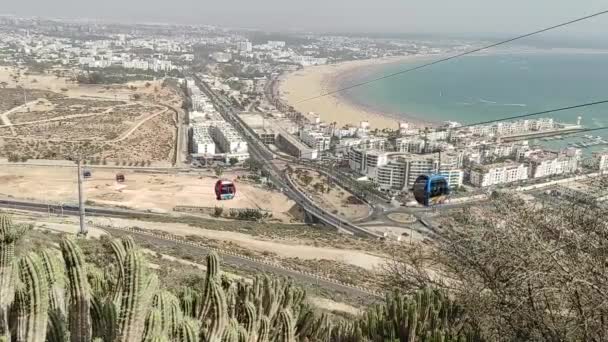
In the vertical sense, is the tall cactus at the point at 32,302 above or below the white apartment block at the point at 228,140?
above

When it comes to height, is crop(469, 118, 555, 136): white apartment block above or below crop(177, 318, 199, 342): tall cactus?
below

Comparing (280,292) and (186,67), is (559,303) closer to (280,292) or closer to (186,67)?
(280,292)

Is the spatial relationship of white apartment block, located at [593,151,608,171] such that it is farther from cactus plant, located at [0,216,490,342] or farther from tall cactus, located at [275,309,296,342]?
tall cactus, located at [275,309,296,342]

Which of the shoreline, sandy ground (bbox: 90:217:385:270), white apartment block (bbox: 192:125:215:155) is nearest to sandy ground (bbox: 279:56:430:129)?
the shoreline

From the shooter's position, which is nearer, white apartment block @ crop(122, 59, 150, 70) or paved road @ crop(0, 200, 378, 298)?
paved road @ crop(0, 200, 378, 298)

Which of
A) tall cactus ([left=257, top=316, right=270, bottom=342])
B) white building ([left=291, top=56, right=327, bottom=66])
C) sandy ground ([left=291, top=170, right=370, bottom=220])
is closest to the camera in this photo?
tall cactus ([left=257, top=316, right=270, bottom=342])

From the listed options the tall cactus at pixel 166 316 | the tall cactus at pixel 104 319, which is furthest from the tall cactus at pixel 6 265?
the tall cactus at pixel 166 316

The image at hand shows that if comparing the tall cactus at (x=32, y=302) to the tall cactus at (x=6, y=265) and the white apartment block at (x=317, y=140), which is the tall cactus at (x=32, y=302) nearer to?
the tall cactus at (x=6, y=265)
